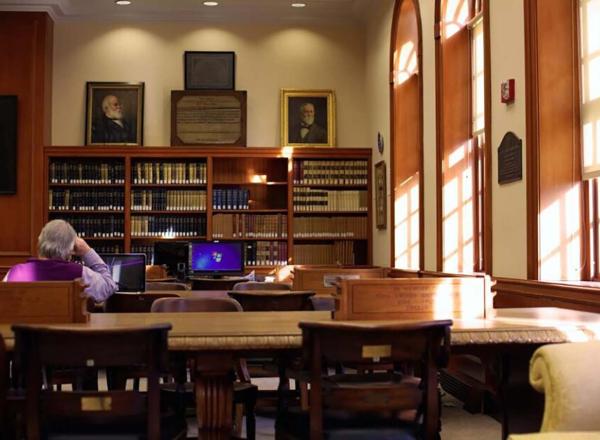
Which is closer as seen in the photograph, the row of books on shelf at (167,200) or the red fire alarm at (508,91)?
the red fire alarm at (508,91)

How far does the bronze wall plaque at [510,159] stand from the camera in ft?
15.2

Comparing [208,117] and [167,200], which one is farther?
[208,117]

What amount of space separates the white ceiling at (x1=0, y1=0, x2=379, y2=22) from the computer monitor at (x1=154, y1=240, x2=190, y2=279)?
122 inches

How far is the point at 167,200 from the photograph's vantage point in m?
9.18

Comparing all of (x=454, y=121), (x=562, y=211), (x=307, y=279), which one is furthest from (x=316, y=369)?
(x=454, y=121)

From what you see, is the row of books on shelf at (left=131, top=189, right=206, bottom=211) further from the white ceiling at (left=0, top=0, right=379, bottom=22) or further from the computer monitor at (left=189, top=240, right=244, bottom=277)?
the white ceiling at (left=0, top=0, right=379, bottom=22)

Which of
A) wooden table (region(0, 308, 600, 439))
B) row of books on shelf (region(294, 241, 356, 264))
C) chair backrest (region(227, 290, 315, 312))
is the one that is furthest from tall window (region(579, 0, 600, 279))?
row of books on shelf (region(294, 241, 356, 264))

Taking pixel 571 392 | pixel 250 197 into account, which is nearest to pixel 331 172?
pixel 250 197

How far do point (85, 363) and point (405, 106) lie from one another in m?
5.94

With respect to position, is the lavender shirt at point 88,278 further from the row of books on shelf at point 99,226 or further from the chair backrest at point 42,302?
the row of books on shelf at point 99,226

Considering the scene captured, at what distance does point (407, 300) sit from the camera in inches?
112

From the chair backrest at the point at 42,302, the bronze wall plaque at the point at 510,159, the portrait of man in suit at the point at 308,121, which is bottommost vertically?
the chair backrest at the point at 42,302

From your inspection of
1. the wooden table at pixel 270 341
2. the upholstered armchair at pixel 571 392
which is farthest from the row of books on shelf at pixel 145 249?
the upholstered armchair at pixel 571 392

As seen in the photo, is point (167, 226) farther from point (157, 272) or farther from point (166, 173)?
point (157, 272)
